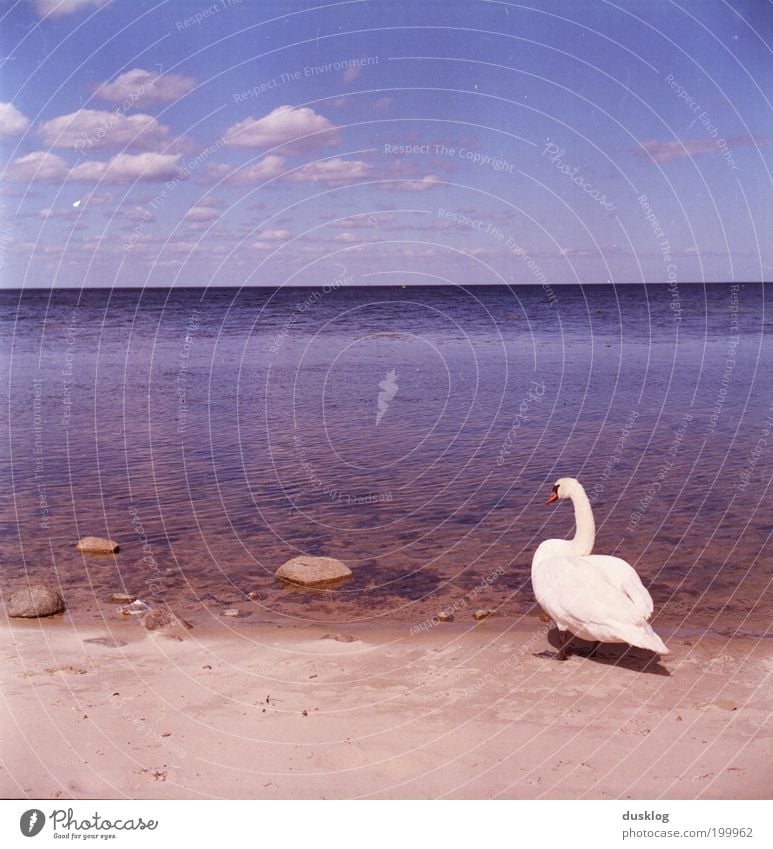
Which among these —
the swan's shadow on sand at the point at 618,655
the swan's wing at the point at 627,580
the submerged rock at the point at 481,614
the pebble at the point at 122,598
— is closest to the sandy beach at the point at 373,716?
the swan's shadow on sand at the point at 618,655

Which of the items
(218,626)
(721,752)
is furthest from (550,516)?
(721,752)

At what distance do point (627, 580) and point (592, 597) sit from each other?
335mm

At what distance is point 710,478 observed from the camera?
13664mm

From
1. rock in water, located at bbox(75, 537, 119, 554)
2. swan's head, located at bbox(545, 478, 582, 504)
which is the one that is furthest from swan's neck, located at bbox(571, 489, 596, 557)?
rock in water, located at bbox(75, 537, 119, 554)

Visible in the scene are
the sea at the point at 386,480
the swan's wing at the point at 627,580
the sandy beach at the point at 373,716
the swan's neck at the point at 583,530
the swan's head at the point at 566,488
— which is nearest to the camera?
the sandy beach at the point at 373,716

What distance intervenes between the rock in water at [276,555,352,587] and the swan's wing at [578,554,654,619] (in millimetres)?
3178

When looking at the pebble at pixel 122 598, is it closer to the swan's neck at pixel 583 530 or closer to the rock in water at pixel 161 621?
the rock in water at pixel 161 621

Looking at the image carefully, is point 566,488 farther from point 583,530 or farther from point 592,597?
point 592,597

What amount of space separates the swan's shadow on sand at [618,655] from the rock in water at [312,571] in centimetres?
274

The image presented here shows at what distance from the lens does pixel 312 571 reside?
983 cm

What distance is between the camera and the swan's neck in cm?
803

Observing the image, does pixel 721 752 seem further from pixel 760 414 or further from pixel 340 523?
pixel 760 414

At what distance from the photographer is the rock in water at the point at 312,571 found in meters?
9.74

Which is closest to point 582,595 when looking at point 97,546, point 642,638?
point 642,638
